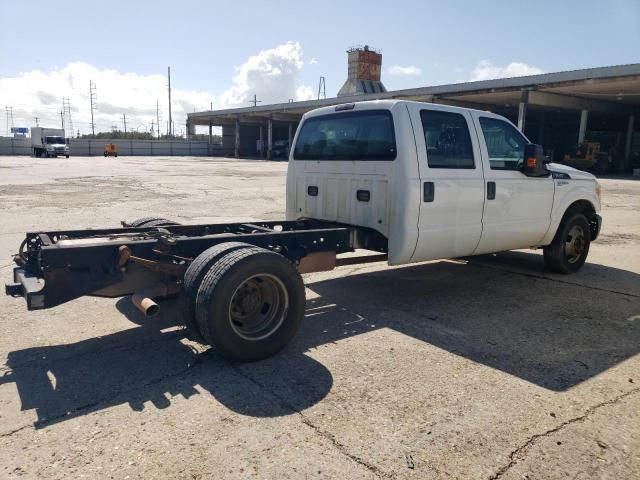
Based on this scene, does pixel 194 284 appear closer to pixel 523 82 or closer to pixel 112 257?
pixel 112 257

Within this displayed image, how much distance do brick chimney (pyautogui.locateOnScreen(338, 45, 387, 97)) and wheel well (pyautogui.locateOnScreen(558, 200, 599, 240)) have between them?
71.5 m

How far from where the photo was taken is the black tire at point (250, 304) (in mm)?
3787

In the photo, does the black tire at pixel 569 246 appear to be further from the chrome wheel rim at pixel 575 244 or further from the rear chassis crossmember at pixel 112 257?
the rear chassis crossmember at pixel 112 257

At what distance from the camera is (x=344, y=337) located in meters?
4.67

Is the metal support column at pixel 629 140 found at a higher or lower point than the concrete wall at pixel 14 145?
higher

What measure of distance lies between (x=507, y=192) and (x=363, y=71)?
247ft

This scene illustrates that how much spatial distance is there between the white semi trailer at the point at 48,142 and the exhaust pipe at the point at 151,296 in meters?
59.1

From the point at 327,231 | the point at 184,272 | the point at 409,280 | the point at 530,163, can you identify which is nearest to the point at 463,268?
the point at 409,280

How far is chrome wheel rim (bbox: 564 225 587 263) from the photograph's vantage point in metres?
7.21

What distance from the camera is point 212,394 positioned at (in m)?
3.53

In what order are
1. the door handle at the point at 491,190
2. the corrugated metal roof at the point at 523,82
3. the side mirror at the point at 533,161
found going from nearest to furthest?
1. the door handle at the point at 491,190
2. the side mirror at the point at 533,161
3. the corrugated metal roof at the point at 523,82

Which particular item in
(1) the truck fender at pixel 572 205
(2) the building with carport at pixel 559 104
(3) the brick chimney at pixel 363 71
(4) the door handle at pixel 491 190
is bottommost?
(1) the truck fender at pixel 572 205

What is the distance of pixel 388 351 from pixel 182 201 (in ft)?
39.6

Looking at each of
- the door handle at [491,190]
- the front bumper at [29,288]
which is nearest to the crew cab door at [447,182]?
the door handle at [491,190]
